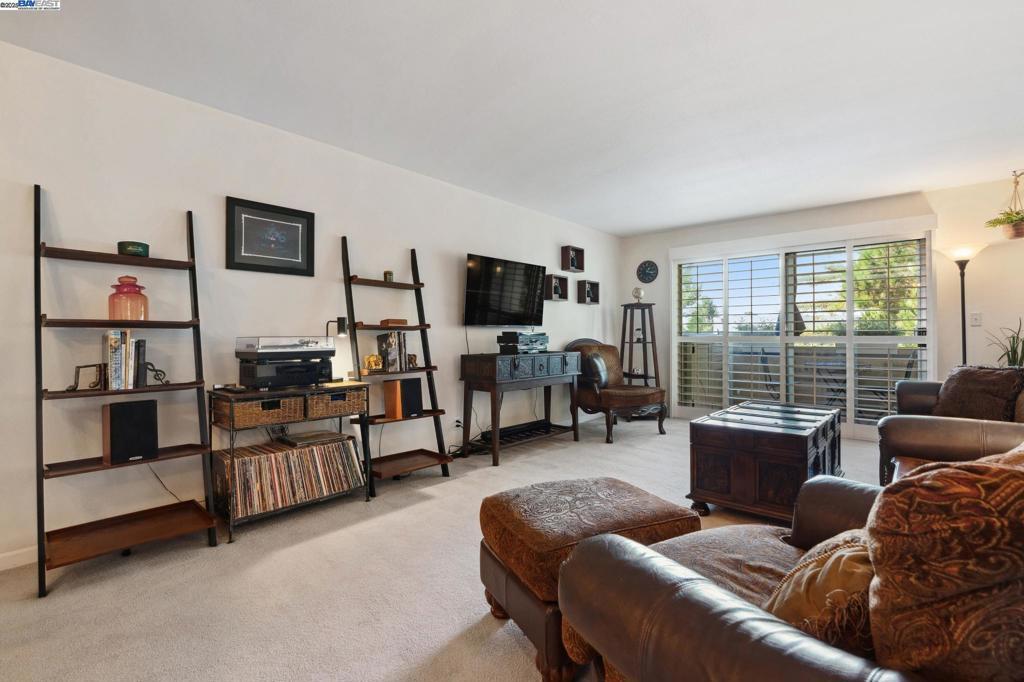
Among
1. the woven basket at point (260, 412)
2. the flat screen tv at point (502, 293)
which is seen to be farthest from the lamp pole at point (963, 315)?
the woven basket at point (260, 412)

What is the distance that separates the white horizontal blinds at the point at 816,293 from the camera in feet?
16.1

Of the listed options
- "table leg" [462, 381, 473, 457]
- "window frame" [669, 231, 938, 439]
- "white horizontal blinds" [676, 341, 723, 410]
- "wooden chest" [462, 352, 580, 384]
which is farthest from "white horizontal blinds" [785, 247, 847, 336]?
"table leg" [462, 381, 473, 457]

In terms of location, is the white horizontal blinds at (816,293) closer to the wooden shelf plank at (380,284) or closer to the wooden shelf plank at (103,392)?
the wooden shelf plank at (380,284)

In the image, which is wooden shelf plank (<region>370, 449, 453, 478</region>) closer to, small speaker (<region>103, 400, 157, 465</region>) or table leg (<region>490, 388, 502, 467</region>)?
table leg (<region>490, 388, 502, 467</region>)

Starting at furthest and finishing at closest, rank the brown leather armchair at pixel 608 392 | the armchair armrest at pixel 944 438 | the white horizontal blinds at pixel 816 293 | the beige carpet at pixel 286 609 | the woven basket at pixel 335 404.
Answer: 1. the white horizontal blinds at pixel 816 293
2. the brown leather armchair at pixel 608 392
3. the woven basket at pixel 335 404
4. the armchair armrest at pixel 944 438
5. the beige carpet at pixel 286 609

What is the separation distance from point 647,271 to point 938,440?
4235 mm

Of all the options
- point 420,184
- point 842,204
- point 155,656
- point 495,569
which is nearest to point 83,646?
point 155,656

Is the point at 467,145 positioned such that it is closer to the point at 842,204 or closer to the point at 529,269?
the point at 529,269

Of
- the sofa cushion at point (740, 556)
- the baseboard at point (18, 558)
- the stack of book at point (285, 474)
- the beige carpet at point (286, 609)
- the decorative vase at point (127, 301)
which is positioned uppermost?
the decorative vase at point (127, 301)

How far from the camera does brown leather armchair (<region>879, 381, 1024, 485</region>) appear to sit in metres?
2.12

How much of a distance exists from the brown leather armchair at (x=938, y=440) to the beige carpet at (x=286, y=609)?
85 cm

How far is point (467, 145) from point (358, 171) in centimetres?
86

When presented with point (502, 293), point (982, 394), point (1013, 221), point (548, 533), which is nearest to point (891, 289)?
point (1013, 221)

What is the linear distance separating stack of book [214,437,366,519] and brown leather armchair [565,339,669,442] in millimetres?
2492
